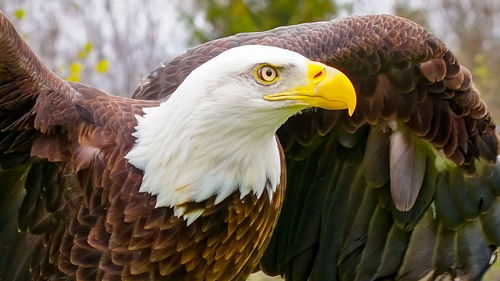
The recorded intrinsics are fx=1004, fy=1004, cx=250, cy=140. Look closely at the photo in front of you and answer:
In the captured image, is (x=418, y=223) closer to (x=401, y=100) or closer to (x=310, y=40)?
(x=401, y=100)

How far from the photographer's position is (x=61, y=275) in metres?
4.39

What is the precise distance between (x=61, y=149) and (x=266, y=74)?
1.08 metres

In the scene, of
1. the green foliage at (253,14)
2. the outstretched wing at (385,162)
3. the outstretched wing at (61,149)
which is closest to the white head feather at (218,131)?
the outstretched wing at (61,149)

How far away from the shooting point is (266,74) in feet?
12.5

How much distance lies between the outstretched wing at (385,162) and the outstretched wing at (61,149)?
37.6 inches

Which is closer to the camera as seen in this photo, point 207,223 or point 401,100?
point 207,223

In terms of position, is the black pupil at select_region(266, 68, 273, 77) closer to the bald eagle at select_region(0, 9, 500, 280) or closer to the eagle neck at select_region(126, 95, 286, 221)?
the bald eagle at select_region(0, 9, 500, 280)

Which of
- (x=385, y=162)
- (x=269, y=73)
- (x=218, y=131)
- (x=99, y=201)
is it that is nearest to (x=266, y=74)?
(x=269, y=73)

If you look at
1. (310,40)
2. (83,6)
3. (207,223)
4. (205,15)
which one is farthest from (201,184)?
(83,6)

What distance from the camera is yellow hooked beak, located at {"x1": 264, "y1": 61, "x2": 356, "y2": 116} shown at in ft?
12.3

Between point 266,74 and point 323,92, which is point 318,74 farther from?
point 266,74

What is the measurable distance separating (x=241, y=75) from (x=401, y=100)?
5.39 feet

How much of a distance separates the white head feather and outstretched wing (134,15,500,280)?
3.78ft

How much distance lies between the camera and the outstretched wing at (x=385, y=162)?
203 inches
